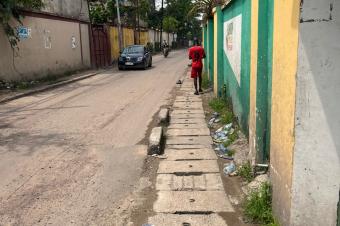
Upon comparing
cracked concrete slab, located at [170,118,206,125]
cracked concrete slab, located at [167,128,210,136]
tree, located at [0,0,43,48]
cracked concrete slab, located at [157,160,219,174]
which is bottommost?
cracked concrete slab, located at [157,160,219,174]

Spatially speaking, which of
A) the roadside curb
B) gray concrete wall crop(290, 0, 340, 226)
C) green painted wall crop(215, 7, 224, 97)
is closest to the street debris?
green painted wall crop(215, 7, 224, 97)

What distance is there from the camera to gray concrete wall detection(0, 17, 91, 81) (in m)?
15.4

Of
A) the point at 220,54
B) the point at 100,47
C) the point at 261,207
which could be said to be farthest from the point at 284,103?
the point at 100,47

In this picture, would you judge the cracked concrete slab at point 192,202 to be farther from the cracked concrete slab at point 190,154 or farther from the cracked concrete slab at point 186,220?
the cracked concrete slab at point 190,154

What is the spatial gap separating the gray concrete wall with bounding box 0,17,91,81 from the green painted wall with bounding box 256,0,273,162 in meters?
12.3

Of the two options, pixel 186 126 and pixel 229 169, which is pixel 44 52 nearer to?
pixel 186 126

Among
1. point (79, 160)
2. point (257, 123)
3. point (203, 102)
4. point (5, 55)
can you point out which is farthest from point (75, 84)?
point (257, 123)

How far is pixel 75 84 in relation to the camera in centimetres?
1706

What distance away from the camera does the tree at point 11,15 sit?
46.6 feet

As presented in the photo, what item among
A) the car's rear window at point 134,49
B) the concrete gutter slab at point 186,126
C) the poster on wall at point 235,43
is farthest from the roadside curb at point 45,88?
the poster on wall at point 235,43

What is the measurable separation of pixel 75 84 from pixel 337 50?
15084 mm

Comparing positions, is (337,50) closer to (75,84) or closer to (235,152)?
(235,152)

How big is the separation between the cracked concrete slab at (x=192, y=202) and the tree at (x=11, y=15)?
39.2ft

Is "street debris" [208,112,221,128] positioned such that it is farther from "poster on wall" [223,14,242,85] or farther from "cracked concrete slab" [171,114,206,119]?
"poster on wall" [223,14,242,85]
